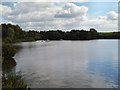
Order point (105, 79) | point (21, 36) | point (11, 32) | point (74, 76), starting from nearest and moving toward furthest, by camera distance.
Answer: point (105, 79)
point (74, 76)
point (11, 32)
point (21, 36)

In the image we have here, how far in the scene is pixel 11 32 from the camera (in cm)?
8144

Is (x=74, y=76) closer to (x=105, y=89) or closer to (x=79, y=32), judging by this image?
(x=105, y=89)

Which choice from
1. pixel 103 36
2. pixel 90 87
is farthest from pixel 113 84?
pixel 103 36

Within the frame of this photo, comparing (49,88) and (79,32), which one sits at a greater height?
(79,32)

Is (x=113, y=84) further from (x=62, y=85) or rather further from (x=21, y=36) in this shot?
(x=21, y=36)

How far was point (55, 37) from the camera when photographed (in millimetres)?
149250

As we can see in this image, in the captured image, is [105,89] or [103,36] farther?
[103,36]

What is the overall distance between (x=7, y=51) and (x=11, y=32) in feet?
→ 210

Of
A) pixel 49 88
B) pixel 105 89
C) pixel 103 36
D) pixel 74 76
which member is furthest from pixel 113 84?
pixel 103 36

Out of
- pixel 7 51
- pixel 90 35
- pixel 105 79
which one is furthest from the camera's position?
pixel 90 35

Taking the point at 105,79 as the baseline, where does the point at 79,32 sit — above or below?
above

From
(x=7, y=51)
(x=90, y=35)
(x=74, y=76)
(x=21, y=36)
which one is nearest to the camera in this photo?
(x=74, y=76)

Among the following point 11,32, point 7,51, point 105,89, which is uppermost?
point 11,32

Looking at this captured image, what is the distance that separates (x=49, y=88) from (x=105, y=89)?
4.20 meters
